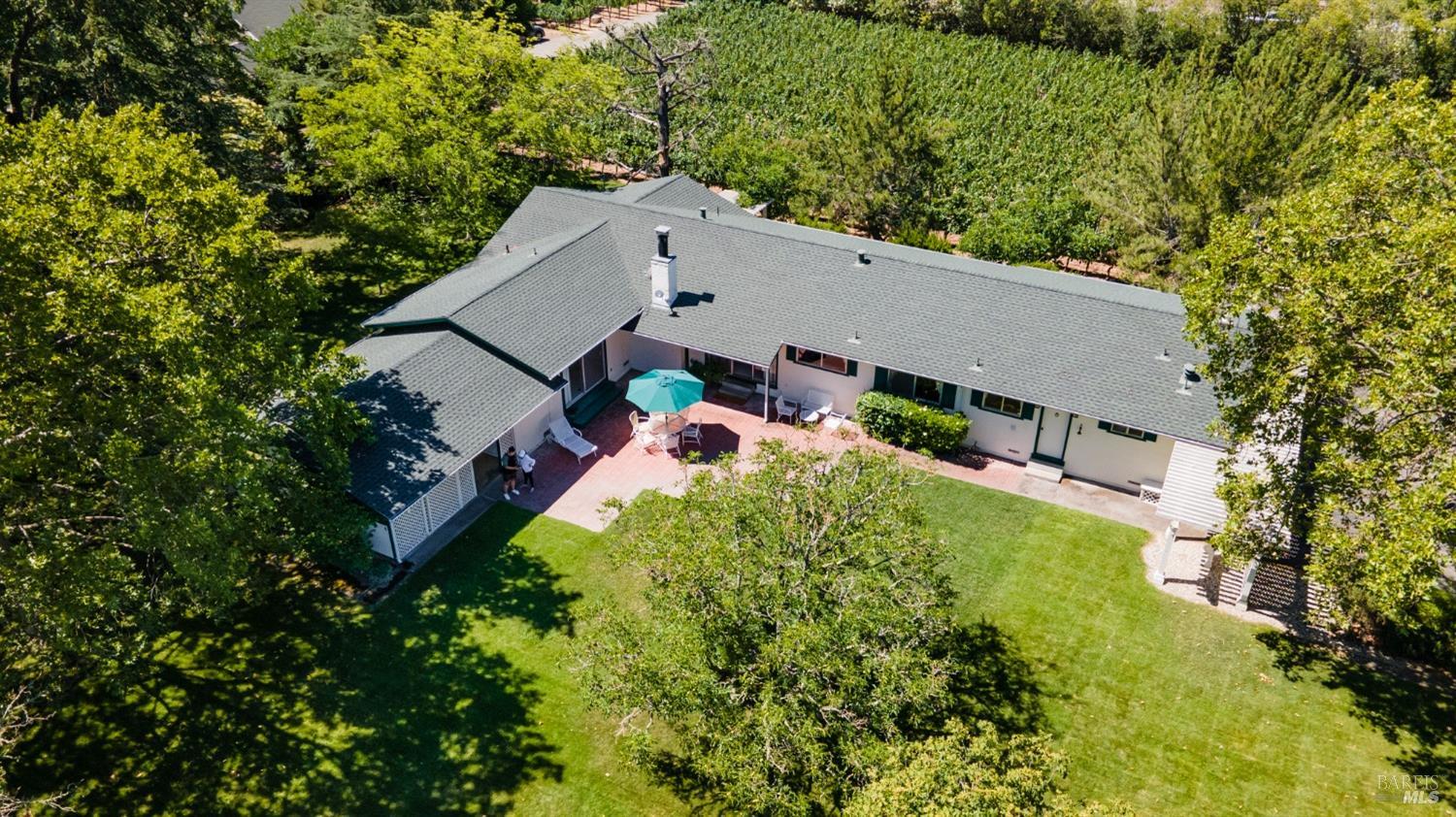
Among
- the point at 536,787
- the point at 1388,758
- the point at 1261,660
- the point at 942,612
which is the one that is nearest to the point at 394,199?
the point at 536,787

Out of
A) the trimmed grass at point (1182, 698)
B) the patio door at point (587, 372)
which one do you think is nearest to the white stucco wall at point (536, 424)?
the patio door at point (587, 372)

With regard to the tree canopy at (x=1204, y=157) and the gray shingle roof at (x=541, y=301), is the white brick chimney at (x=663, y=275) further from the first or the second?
the tree canopy at (x=1204, y=157)

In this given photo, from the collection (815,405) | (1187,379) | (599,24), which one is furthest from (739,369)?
(599,24)

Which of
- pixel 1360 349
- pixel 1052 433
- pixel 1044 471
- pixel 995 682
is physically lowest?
pixel 995 682

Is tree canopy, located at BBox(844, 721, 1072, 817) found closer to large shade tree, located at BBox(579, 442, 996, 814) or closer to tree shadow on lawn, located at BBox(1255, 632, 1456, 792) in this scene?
large shade tree, located at BBox(579, 442, 996, 814)

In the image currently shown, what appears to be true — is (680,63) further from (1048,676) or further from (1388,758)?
(1388,758)

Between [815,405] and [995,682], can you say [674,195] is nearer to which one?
[815,405]
